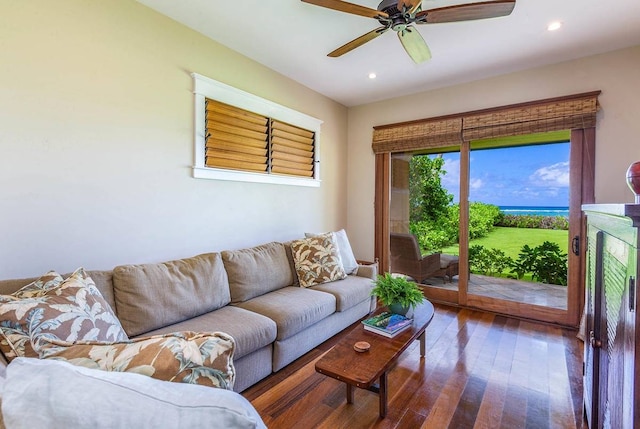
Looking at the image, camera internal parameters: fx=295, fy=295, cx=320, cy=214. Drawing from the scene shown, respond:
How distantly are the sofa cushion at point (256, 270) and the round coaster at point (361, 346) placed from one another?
1059mm

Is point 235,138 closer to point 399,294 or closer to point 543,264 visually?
point 399,294

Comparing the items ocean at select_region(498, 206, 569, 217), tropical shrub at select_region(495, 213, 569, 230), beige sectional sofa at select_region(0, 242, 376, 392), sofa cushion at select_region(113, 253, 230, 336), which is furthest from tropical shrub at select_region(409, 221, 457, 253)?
sofa cushion at select_region(113, 253, 230, 336)

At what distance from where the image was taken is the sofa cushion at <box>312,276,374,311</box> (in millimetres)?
2758

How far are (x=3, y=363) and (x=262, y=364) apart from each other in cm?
141

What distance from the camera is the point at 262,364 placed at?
2.12 m

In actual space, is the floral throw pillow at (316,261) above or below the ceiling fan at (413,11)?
below

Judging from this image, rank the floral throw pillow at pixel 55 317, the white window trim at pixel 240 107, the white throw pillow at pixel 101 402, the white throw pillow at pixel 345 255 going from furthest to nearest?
the white throw pillow at pixel 345 255 → the white window trim at pixel 240 107 → the floral throw pillow at pixel 55 317 → the white throw pillow at pixel 101 402

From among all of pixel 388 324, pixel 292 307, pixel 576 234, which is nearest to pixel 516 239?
pixel 576 234

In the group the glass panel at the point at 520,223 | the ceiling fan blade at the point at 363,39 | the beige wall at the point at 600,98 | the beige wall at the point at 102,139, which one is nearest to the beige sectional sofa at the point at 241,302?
the beige wall at the point at 102,139

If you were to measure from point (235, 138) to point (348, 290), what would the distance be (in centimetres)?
188

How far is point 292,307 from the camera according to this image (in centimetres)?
235

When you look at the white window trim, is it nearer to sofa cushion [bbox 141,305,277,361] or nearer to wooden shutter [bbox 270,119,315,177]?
wooden shutter [bbox 270,119,315,177]

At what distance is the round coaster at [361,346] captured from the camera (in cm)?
183

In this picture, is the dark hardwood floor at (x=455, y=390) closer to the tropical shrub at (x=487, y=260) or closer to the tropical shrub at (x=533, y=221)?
the tropical shrub at (x=487, y=260)
